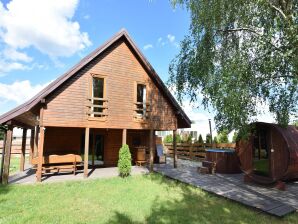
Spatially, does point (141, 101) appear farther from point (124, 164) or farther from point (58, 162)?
point (58, 162)

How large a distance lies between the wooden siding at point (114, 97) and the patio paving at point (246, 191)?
355 centimetres

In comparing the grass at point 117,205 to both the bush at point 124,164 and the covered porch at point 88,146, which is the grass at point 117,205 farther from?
the covered porch at point 88,146

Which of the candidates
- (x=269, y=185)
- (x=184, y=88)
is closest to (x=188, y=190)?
(x=269, y=185)

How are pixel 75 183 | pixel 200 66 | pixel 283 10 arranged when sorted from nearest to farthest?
pixel 283 10, pixel 200 66, pixel 75 183

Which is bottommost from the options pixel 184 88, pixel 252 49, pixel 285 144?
pixel 285 144

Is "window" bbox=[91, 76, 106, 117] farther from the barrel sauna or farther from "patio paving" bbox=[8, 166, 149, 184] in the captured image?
the barrel sauna

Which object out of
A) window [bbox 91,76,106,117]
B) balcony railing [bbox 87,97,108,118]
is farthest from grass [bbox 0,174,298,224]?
window [bbox 91,76,106,117]

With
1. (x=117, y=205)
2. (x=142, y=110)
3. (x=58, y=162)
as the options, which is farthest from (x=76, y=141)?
(x=117, y=205)

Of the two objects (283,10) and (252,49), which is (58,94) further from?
(283,10)

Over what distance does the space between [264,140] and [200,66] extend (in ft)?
14.9

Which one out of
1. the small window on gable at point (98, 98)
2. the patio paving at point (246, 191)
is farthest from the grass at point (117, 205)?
the small window on gable at point (98, 98)

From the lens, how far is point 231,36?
32.5ft

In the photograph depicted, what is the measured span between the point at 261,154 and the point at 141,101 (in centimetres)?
716

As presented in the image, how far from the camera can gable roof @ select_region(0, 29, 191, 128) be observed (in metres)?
11.4
